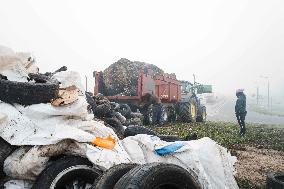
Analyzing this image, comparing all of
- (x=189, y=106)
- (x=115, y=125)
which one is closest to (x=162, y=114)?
(x=189, y=106)

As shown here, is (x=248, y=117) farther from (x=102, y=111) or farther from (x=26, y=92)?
(x=26, y=92)

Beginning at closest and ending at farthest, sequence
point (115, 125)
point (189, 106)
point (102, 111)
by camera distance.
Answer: point (115, 125), point (102, 111), point (189, 106)

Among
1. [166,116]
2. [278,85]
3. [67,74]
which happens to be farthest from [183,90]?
[278,85]

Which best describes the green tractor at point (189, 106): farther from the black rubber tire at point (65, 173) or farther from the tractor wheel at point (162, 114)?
the black rubber tire at point (65, 173)

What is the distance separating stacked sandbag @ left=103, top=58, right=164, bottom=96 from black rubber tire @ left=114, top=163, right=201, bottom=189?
1247 cm

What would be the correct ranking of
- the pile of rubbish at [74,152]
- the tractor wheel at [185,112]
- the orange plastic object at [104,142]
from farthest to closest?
the tractor wheel at [185,112]
the orange plastic object at [104,142]
the pile of rubbish at [74,152]

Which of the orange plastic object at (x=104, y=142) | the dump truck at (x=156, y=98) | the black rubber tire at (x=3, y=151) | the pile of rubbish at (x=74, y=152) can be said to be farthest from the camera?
the dump truck at (x=156, y=98)

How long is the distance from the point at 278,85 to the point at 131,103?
152873 millimetres

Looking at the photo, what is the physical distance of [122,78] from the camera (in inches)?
651

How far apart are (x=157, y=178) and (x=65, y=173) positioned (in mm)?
1269

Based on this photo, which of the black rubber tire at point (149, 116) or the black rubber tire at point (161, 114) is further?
the black rubber tire at point (161, 114)

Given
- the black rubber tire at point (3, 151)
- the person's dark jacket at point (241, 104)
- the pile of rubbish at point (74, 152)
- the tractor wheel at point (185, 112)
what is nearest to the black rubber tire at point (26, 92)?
the pile of rubbish at point (74, 152)

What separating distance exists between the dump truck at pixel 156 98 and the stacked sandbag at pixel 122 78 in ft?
0.56

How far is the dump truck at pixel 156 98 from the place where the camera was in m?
16.0
